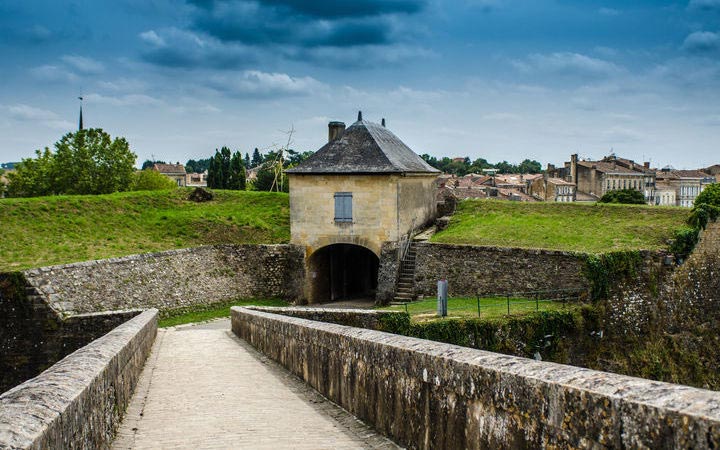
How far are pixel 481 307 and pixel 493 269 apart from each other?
3.11 metres

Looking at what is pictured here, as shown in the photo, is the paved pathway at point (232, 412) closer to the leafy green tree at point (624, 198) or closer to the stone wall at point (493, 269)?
the stone wall at point (493, 269)

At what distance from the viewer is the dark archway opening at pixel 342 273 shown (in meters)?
30.0

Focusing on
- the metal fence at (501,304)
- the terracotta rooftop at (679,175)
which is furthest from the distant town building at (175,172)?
the metal fence at (501,304)

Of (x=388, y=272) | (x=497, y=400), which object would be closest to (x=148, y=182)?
(x=388, y=272)

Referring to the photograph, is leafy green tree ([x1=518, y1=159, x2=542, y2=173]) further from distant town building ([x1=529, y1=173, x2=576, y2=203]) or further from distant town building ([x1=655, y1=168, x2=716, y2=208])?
distant town building ([x1=529, y1=173, x2=576, y2=203])

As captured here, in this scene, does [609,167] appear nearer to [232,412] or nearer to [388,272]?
[388,272]

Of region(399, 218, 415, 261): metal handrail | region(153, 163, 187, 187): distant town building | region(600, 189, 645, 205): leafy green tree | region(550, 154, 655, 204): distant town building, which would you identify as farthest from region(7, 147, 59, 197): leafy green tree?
region(153, 163, 187, 187): distant town building

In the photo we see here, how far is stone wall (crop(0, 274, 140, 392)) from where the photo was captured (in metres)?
20.4

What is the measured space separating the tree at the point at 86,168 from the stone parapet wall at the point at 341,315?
33834 mm

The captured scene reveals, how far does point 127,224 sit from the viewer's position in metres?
30.9

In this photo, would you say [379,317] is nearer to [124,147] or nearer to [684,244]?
[684,244]

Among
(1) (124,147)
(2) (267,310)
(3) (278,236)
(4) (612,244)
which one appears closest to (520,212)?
(4) (612,244)

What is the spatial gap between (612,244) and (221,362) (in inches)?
652

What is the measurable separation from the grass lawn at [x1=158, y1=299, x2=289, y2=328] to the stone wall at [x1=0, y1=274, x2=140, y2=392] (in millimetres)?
3341
